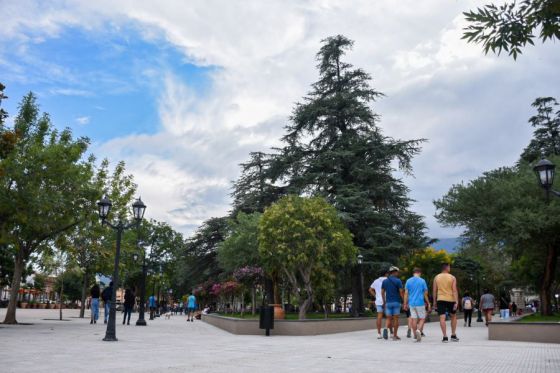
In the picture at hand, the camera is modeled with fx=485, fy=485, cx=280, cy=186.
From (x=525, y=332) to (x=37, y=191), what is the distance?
1698 centimetres

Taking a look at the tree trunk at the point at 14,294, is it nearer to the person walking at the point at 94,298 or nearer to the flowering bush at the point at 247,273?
the person walking at the point at 94,298

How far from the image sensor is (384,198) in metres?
29.9

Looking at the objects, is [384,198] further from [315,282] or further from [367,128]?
[315,282]

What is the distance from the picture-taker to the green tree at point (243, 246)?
27203 mm

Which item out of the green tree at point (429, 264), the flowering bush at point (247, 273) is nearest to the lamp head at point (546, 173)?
the flowering bush at point (247, 273)

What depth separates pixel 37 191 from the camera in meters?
18.2

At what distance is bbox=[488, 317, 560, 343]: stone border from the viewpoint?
41.4ft

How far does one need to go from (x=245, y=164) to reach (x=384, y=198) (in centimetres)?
1185

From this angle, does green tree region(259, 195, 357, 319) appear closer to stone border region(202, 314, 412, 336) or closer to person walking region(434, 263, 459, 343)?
stone border region(202, 314, 412, 336)

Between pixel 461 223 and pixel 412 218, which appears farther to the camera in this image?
pixel 412 218

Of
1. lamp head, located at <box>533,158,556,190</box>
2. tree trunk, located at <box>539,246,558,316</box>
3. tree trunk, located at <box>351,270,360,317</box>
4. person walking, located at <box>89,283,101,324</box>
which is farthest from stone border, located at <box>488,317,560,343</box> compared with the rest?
person walking, located at <box>89,283,101,324</box>

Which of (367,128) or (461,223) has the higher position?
(367,128)

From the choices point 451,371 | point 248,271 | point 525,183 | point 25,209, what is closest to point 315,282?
point 248,271

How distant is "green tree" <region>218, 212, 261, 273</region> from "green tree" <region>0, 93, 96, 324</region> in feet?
29.7
